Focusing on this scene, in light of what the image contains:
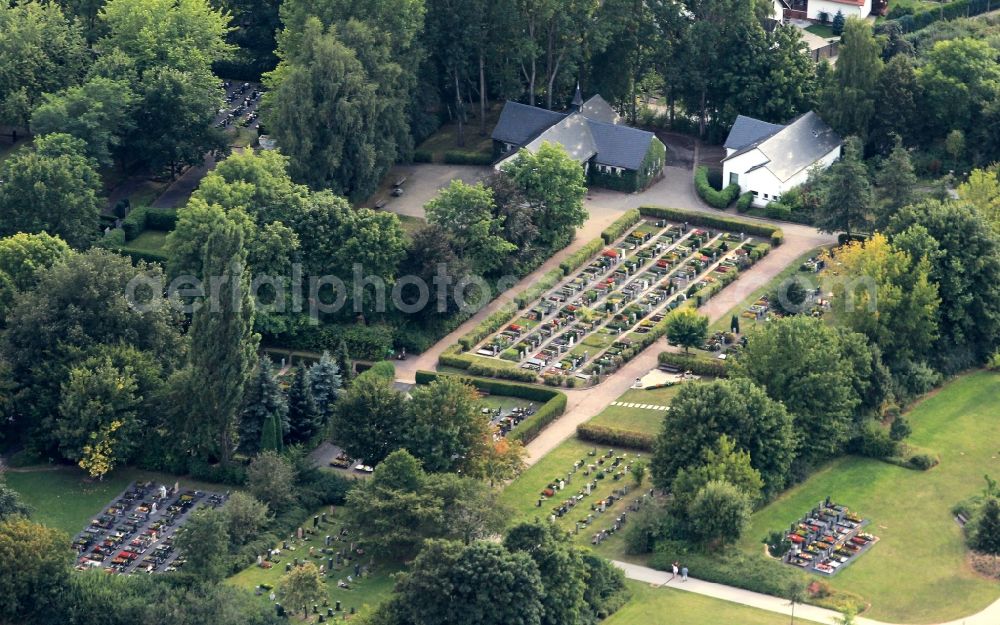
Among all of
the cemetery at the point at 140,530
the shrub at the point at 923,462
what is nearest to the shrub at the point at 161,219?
the cemetery at the point at 140,530

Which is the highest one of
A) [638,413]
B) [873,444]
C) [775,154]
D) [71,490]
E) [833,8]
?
[833,8]

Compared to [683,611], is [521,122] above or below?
above

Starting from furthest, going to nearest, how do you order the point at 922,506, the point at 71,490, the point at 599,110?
the point at 599,110, the point at 71,490, the point at 922,506

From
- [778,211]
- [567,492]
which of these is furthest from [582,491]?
[778,211]

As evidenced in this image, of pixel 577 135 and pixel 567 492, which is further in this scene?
pixel 577 135

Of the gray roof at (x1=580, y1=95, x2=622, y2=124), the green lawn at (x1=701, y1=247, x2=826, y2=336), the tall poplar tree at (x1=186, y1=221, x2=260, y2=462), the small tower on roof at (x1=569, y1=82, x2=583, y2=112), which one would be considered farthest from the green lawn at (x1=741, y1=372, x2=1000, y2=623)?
the small tower on roof at (x1=569, y1=82, x2=583, y2=112)

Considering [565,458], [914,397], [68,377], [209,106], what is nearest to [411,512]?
[565,458]

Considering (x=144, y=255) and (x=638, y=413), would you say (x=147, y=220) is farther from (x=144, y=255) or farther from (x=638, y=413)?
(x=638, y=413)
